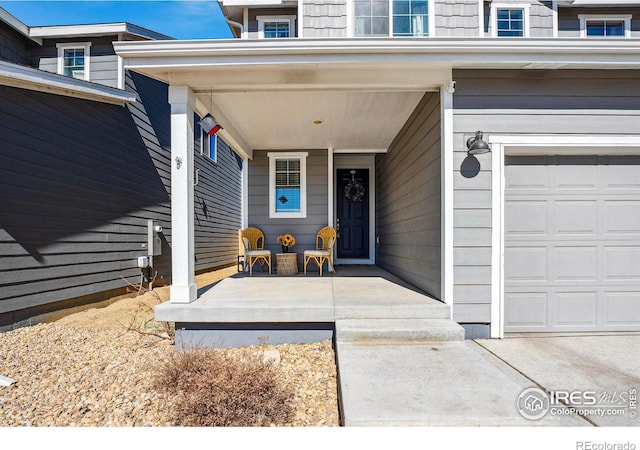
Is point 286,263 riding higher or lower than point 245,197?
lower

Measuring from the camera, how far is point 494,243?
315cm

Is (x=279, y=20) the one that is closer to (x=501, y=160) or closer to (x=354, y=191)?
(x=354, y=191)

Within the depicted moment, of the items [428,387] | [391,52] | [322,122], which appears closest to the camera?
[428,387]

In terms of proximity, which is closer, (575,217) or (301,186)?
(575,217)

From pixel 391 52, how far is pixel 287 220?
3.68 metres

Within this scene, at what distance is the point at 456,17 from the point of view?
16.2ft

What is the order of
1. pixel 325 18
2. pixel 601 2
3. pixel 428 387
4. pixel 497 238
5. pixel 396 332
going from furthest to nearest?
pixel 601 2 → pixel 325 18 → pixel 497 238 → pixel 396 332 → pixel 428 387

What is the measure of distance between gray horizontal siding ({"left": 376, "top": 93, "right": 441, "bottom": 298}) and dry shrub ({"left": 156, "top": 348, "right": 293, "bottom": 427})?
6.24 ft

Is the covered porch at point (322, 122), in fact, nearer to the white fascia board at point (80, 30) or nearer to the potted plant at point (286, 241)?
the potted plant at point (286, 241)

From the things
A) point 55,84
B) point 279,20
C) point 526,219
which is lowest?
point 526,219

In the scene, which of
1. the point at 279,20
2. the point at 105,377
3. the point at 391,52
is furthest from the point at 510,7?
the point at 105,377

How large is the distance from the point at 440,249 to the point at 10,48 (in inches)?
312
